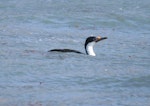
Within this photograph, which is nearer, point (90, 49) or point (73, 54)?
point (73, 54)

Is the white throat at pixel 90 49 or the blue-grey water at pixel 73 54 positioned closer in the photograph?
the blue-grey water at pixel 73 54

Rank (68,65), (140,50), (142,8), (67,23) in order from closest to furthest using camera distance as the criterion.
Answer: (68,65)
(140,50)
(67,23)
(142,8)

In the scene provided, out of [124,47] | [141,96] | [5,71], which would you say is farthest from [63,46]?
[141,96]

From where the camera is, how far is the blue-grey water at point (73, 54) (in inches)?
465

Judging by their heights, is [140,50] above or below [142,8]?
below

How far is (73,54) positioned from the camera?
15680 millimetres

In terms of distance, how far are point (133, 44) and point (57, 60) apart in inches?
137

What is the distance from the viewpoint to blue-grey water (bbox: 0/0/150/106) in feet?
38.8

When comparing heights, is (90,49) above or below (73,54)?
above

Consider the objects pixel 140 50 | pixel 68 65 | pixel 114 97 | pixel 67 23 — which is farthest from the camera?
pixel 67 23

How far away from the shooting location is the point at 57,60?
1499cm

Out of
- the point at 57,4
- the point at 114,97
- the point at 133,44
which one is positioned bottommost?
the point at 114,97

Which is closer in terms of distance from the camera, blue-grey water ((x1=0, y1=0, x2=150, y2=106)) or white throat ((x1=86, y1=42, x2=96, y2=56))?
blue-grey water ((x1=0, y1=0, x2=150, y2=106))

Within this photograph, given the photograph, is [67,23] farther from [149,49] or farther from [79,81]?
[79,81]
